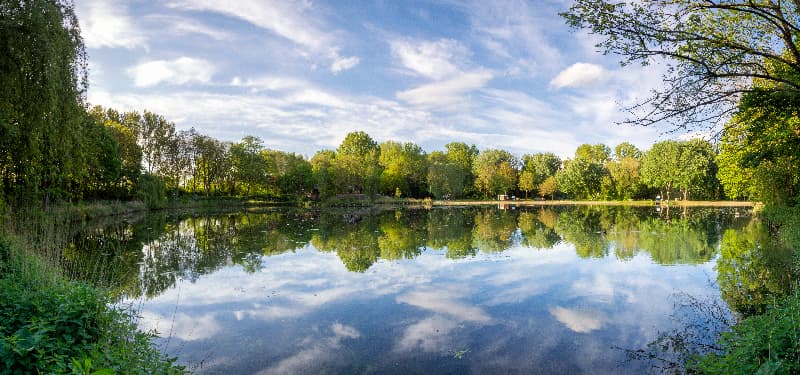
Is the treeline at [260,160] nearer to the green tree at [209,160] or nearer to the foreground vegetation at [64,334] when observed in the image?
the green tree at [209,160]

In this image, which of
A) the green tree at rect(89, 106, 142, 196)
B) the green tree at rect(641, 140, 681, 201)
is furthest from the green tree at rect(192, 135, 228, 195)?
the green tree at rect(641, 140, 681, 201)

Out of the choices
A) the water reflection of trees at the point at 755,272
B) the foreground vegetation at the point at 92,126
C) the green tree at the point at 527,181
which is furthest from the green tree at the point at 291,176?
the water reflection of trees at the point at 755,272

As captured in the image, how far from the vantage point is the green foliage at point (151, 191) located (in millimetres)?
42312

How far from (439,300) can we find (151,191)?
42436mm

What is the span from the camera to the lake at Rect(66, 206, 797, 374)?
21.6ft

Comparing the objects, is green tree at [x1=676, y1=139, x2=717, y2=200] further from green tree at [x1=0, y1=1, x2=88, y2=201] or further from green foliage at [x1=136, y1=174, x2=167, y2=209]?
green tree at [x1=0, y1=1, x2=88, y2=201]

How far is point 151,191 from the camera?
141ft

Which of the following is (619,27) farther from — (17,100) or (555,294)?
(17,100)

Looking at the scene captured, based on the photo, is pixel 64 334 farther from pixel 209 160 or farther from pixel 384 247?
pixel 209 160

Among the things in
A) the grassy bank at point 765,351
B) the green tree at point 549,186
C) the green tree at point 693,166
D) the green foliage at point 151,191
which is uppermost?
the green tree at point 693,166

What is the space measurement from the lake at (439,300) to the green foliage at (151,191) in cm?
2583

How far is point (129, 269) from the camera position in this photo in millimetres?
12750

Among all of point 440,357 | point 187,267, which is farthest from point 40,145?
point 440,357

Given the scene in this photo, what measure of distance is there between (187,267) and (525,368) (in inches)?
459
